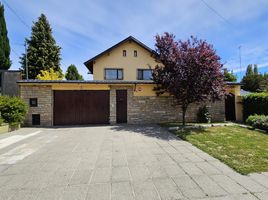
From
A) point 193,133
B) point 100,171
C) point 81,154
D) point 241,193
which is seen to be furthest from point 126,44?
point 241,193

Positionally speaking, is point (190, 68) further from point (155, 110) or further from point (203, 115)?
point (203, 115)

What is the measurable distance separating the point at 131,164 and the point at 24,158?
2.97 m

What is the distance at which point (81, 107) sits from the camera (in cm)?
1157

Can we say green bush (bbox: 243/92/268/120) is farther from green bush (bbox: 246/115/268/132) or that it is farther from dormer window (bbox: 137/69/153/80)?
dormer window (bbox: 137/69/153/80)

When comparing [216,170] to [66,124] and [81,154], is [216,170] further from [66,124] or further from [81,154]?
[66,124]

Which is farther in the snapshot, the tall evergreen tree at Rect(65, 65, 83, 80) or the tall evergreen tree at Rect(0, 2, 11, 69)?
the tall evergreen tree at Rect(65, 65, 83, 80)

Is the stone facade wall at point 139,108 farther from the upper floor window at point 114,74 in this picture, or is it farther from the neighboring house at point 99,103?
the upper floor window at point 114,74

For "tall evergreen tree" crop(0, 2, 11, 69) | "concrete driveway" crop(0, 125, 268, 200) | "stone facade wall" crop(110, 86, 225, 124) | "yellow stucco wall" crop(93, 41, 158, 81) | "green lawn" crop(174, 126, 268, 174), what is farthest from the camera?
"tall evergreen tree" crop(0, 2, 11, 69)

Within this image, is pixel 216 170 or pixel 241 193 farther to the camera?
pixel 216 170

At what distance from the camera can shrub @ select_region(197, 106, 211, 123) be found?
1189cm

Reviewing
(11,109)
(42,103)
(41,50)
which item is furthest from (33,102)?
(41,50)

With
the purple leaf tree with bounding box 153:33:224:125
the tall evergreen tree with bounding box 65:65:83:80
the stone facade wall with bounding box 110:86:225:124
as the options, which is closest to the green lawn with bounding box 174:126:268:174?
the purple leaf tree with bounding box 153:33:224:125

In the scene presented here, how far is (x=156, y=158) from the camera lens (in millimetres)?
5250

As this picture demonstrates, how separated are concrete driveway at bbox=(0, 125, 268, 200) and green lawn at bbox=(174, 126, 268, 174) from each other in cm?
29
